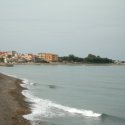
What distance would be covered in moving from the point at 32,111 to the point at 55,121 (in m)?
3.70

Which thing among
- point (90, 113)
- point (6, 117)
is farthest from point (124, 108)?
point (6, 117)

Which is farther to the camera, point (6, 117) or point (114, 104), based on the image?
point (114, 104)

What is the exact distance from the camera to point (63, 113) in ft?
78.9

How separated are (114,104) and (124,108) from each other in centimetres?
271

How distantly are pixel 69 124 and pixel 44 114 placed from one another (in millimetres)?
3274

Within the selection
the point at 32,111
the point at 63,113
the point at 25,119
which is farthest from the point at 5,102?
the point at 25,119

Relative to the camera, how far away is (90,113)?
24.7 metres

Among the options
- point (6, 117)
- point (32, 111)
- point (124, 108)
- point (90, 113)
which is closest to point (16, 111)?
point (32, 111)

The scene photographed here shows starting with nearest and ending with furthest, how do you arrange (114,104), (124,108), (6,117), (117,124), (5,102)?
1. (6,117)
2. (117,124)
3. (5,102)
4. (124,108)
5. (114,104)

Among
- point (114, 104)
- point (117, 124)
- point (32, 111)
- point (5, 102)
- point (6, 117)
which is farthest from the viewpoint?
point (114, 104)

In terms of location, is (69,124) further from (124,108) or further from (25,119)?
(124,108)

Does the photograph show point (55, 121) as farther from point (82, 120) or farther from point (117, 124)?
point (117, 124)

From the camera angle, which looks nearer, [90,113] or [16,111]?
[16,111]

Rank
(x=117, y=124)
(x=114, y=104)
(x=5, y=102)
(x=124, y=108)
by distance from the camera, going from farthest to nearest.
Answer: (x=114, y=104), (x=124, y=108), (x=5, y=102), (x=117, y=124)
